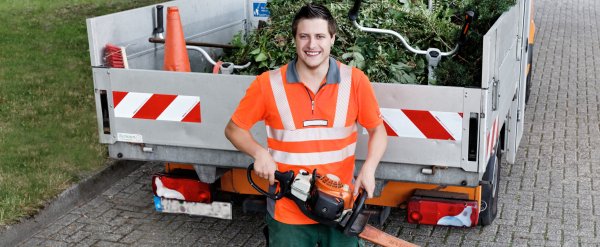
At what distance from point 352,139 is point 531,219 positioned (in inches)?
112

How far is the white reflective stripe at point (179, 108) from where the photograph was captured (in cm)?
510

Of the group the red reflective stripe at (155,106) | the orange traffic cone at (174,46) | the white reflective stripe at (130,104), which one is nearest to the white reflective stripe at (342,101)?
the red reflective stripe at (155,106)

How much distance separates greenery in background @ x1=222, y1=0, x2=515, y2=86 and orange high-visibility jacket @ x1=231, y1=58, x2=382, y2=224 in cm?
136

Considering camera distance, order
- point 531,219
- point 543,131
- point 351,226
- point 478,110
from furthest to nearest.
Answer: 1. point 543,131
2. point 531,219
3. point 478,110
4. point 351,226

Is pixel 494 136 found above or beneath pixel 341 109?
beneath

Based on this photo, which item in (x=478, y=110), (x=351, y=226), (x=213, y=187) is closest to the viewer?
(x=351, y=226)

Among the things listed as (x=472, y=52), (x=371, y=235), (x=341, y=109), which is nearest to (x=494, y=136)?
(x=472, y=52)

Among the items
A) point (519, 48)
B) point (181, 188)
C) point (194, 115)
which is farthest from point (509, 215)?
point (194, 115)

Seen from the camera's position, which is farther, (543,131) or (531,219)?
(543,131)

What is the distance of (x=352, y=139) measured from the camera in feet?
13.8

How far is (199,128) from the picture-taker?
16.8 feet

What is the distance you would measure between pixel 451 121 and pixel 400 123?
0.28 metres

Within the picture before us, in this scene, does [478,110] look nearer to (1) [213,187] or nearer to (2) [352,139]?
(2) [352,139]

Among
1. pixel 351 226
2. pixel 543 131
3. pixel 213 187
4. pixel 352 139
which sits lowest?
pixel 543 131
